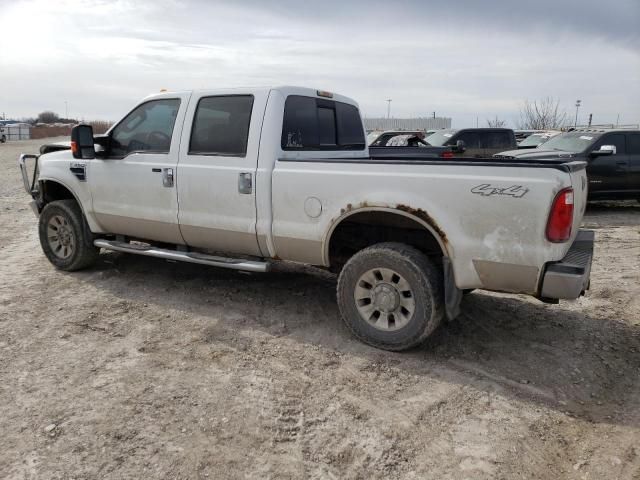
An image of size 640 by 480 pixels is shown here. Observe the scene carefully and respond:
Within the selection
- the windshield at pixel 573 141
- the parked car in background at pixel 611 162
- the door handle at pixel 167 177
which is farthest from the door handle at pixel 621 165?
the door handle at pixel 167 177

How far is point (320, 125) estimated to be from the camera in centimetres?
506

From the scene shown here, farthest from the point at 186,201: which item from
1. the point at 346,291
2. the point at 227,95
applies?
the point at 346,291

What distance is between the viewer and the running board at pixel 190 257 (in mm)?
4602

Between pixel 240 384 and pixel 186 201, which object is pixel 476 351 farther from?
pixel 186 201

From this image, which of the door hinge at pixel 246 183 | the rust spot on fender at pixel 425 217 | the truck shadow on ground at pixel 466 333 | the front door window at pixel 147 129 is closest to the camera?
the truck shadow on ground at pixel 466 333

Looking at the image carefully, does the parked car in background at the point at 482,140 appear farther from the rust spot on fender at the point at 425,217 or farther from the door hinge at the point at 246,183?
the rust spot on fender at the point at 425,217

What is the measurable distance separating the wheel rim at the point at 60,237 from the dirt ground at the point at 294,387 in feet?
1.72

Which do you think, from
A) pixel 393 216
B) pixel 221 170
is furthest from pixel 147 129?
pixel 393 216

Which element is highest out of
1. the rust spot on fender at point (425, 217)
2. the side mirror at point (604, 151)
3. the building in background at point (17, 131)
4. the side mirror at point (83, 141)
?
the building in background at point (17, 131)

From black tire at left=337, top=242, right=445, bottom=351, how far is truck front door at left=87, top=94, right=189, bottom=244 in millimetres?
1884

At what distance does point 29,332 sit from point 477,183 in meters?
3.72

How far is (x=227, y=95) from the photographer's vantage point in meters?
4.72

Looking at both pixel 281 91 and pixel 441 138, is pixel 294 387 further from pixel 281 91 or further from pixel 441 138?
pixel 441 138

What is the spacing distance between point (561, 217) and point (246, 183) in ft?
7.94
